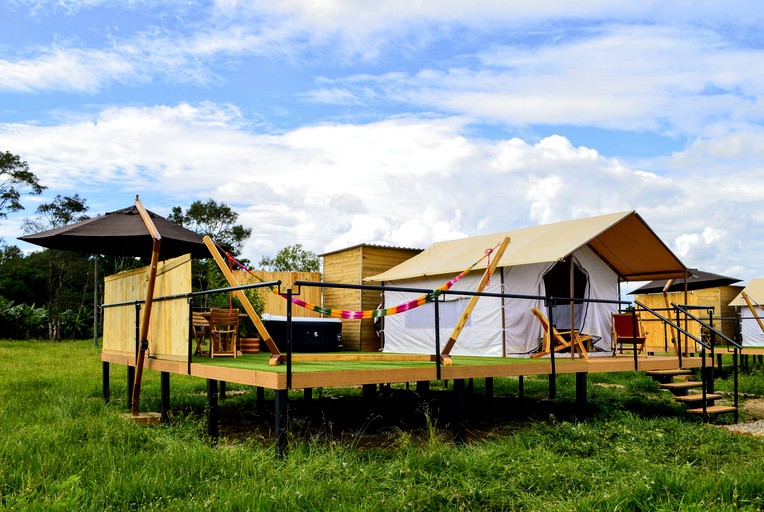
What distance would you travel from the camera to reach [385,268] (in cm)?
1681

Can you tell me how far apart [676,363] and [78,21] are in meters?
9.81

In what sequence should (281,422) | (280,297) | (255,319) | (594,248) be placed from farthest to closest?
(280,297) → (594,248) → (255,319) → (281,422)

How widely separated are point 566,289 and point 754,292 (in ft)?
39.5

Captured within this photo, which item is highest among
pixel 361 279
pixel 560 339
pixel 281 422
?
pixel 361 279

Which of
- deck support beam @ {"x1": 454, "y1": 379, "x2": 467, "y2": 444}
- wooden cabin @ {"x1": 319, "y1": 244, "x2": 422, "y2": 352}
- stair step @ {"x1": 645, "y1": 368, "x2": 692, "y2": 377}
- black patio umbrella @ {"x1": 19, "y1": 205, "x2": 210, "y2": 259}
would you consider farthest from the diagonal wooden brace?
wooden cabin @ {"x1": 319, "y1": 244, "x2": 422, "y2": 352}

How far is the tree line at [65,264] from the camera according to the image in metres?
29.4

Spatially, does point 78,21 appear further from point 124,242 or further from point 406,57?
point 406,57

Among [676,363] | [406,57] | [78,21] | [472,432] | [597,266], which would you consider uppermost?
[78,21]

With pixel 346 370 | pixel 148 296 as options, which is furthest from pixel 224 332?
pixel 346 370

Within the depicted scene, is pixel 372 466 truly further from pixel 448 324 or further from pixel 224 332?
pixel 448 324

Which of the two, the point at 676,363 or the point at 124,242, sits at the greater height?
the point at 124,242

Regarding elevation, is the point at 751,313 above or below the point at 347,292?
below

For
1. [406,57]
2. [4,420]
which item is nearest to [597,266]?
[406,57]

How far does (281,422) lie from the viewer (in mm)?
5688
